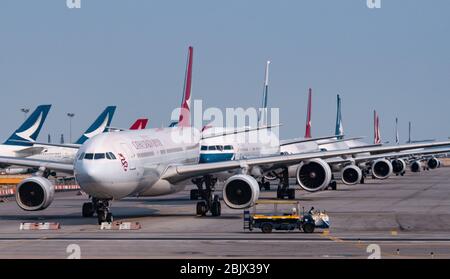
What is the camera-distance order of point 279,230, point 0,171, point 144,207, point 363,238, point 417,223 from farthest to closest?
1. point 0,171
2. point 144,207
3. point 417,223
4. point 279,230
5. point 363,238

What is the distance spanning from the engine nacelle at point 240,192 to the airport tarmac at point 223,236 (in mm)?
1231

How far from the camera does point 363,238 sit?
35.8m

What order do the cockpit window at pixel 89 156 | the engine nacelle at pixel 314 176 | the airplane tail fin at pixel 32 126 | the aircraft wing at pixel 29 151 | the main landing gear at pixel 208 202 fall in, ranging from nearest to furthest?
1. the cockpit window at pixel 89 156
2. the main landing gear at pixel 208 202
3. the engine nacelle at pixel 314 176
4. the aircraft wing at pixel 29 151
5. the airplane tail fin at pixel 32 126

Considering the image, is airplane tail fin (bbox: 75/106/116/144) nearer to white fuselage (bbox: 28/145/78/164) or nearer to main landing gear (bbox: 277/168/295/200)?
white fuselage (bbox: 28/145/78/164)

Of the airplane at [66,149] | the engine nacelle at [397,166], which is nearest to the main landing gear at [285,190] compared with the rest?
the airplane at [66,149]

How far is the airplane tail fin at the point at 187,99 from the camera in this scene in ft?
190

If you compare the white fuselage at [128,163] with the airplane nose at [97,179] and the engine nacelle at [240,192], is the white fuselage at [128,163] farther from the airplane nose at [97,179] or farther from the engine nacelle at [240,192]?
the engine nacelle at [240,192]

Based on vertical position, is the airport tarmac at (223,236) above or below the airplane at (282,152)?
below

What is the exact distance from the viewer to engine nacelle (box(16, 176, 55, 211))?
45094 millimetres

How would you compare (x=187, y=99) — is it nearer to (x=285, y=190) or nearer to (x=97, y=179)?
(x=285, y=190)
